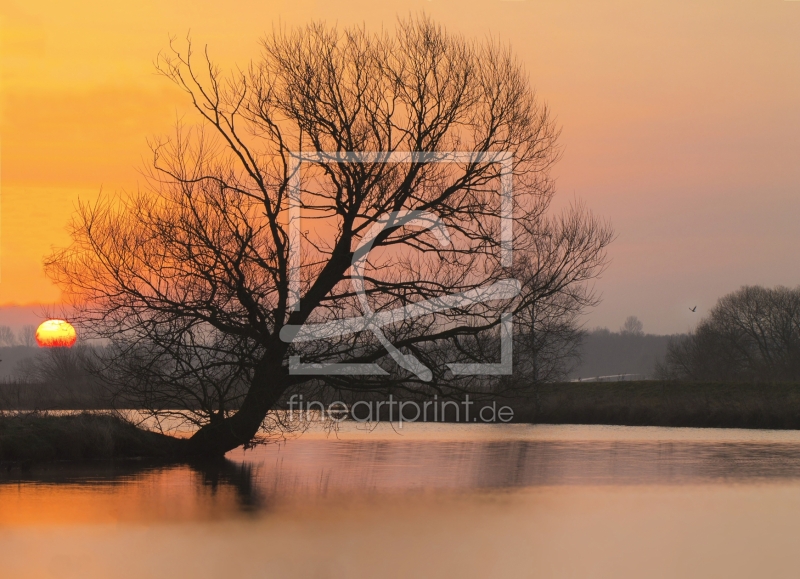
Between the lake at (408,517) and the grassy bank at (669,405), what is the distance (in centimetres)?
1473

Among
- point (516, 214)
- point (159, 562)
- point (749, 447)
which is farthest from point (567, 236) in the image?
point (159, 562)

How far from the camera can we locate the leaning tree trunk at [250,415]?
1966cm

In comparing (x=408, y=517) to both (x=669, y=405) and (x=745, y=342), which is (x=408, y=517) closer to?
(x=669, y=405)

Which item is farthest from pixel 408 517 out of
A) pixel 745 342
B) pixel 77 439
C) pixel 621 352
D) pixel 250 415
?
pixel 621 352

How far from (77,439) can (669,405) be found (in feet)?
91.5

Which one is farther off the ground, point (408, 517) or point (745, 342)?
point (745, 342)

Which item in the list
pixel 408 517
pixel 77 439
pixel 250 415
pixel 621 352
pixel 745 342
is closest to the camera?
pixel 408 517

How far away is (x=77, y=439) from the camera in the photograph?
20250mm

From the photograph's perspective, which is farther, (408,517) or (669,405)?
(669,405)

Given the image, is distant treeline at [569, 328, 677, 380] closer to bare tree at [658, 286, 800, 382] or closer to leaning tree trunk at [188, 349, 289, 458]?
bare tree at [658, 286, 800, 382]

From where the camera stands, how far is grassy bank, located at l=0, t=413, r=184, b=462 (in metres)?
19.6

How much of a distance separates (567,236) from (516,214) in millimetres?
1917

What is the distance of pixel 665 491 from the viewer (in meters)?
16.5

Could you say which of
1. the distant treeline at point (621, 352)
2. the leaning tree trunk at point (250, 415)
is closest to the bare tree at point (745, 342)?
the leaning tree trunk at point (250, 415)
